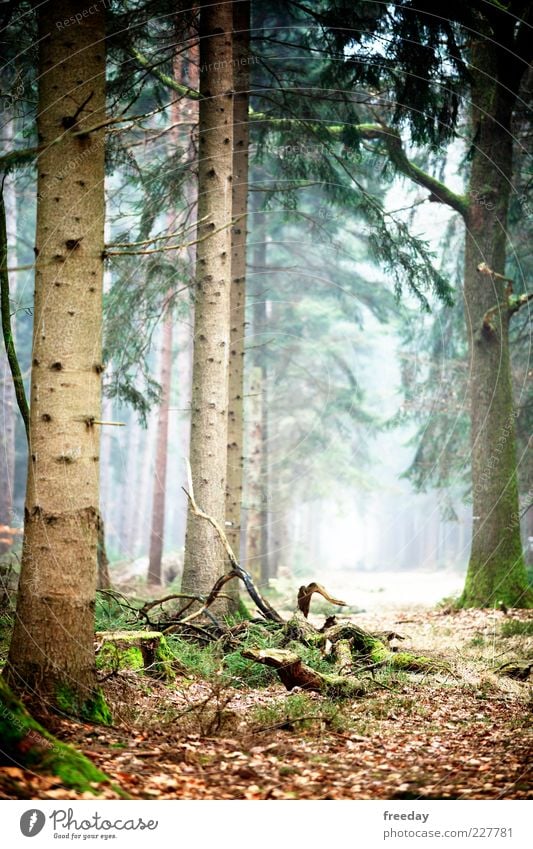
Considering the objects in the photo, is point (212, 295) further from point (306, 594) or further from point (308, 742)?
point (308, 742)

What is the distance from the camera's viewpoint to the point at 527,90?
1262 cm

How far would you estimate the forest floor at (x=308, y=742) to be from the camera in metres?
3.99

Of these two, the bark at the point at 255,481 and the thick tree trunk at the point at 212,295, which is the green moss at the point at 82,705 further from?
the bark at the point at 255,481

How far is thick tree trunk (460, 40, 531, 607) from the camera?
11766mm

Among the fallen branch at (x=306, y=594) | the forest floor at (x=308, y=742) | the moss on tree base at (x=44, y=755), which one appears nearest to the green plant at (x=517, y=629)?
the forest floor at (x=308, y=742)

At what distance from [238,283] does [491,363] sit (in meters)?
4.77

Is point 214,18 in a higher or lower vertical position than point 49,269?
higher

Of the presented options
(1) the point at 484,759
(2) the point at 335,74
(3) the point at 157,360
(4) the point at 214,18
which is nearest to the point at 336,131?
(2) the point at 335,74

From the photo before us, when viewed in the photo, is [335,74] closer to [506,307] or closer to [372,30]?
[372,30]

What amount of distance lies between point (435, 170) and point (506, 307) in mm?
3504

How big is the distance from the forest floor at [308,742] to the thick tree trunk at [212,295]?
2.43 meters

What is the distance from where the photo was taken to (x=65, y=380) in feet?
16.0

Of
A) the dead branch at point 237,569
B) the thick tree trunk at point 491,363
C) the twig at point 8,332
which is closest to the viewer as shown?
the twig at point 8,332

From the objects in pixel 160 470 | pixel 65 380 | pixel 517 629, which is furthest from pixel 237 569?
pixel 160 470
